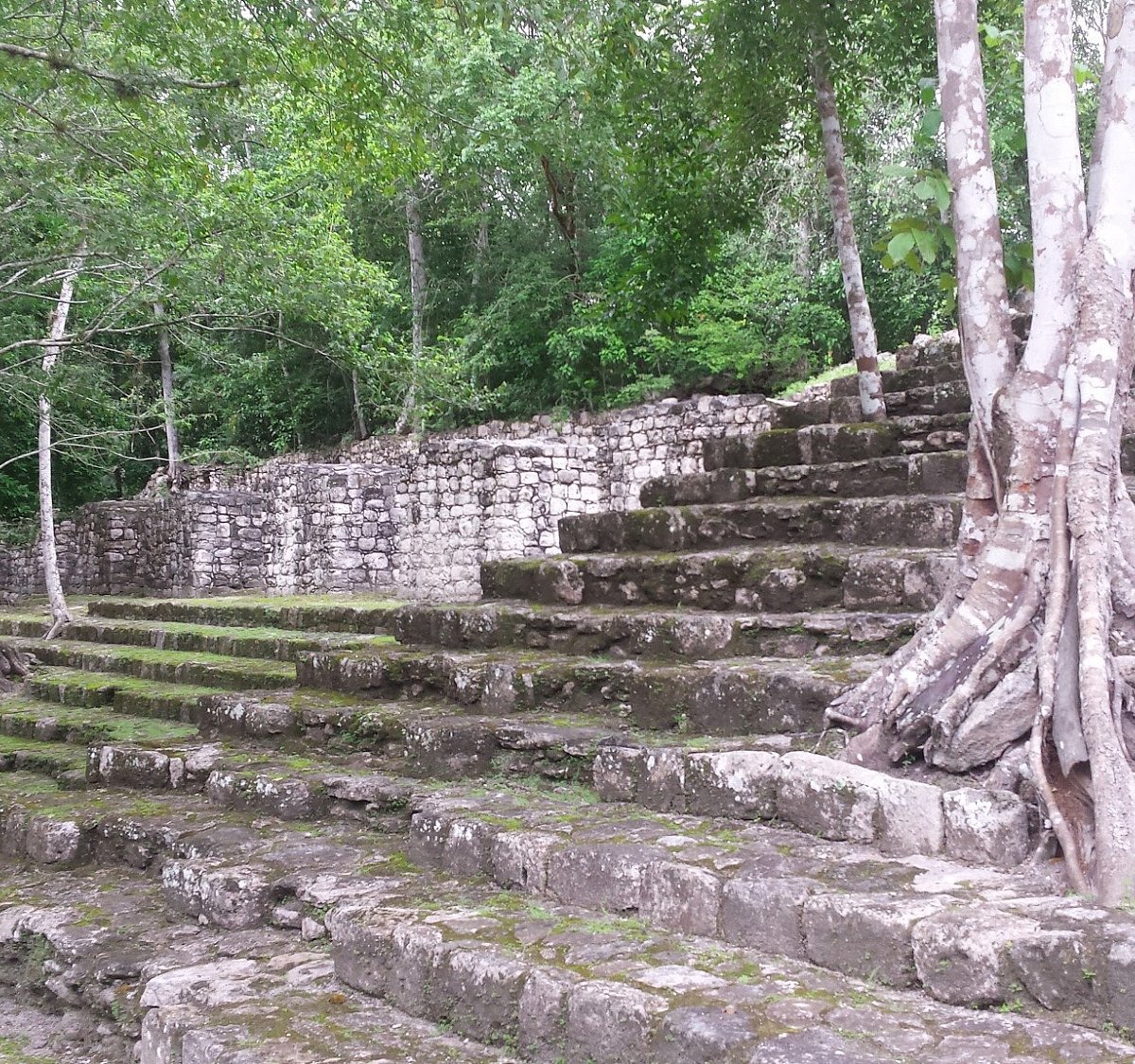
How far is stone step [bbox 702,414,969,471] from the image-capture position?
20.1ft

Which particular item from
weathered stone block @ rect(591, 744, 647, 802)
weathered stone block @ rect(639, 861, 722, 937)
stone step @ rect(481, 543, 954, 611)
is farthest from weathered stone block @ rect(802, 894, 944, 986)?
stone step @ rect(481, 543, 954, 611)

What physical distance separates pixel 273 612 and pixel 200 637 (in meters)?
1.05

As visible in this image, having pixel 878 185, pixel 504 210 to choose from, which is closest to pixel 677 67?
pixel 878 185

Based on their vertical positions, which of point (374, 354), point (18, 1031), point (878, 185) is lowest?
point (18, 1031)

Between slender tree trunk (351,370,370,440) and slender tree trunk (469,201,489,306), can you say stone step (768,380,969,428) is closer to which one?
slender tree trunk (469,201,489,306)

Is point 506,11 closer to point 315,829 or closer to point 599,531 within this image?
point 599,531

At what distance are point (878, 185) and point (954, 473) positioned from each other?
37.6 ft

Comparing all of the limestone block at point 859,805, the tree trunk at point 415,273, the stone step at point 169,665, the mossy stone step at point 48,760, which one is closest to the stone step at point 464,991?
the limestone block at point 859,805

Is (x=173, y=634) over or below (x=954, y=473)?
below

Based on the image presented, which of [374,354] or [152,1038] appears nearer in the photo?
[152,1038]

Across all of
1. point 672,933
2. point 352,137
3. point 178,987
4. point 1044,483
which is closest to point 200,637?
point 352,137

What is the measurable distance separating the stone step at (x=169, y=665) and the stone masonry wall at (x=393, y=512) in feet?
9.25

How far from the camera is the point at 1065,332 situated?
3.83m

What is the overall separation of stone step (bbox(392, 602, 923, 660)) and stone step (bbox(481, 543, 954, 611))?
12cm
